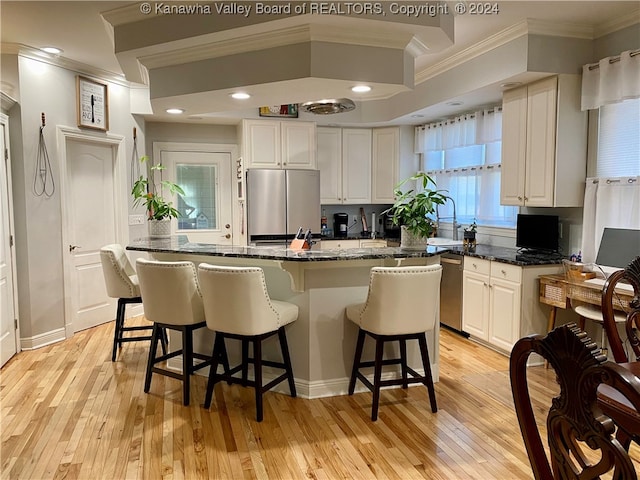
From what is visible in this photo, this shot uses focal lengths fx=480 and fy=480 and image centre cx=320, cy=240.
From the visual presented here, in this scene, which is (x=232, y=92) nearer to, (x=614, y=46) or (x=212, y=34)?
(x=212, y=34)

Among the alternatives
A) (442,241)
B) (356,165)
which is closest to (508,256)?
(442,241)

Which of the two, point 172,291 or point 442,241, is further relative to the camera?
point 442,241

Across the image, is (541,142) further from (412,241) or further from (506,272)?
(412,241)

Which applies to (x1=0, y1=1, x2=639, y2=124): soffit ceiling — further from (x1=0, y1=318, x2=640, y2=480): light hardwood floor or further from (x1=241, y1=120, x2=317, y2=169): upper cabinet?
(x1=0, y1=318, x2=640, y2=480): light hardwood floor

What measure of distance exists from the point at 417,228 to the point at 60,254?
3.40m

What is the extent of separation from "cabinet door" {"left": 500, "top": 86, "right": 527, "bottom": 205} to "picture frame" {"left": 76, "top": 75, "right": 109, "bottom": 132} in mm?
3955

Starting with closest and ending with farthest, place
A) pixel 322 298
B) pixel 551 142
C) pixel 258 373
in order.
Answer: pixel 258 373
pixel 322 298
pixel 551 142

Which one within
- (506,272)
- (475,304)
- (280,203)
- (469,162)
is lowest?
(475,304)

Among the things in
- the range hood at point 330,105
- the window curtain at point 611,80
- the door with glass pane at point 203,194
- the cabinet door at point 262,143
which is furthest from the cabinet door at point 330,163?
the window curtain at point 611,80

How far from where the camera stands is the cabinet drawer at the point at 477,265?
4188mm

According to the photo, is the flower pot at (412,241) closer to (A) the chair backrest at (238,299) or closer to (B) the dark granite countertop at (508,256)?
(B) the dark granite countertop at (508,256)

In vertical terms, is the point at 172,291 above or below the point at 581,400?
below

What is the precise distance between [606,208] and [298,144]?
3.38m

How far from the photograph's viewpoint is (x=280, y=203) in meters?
5.66
